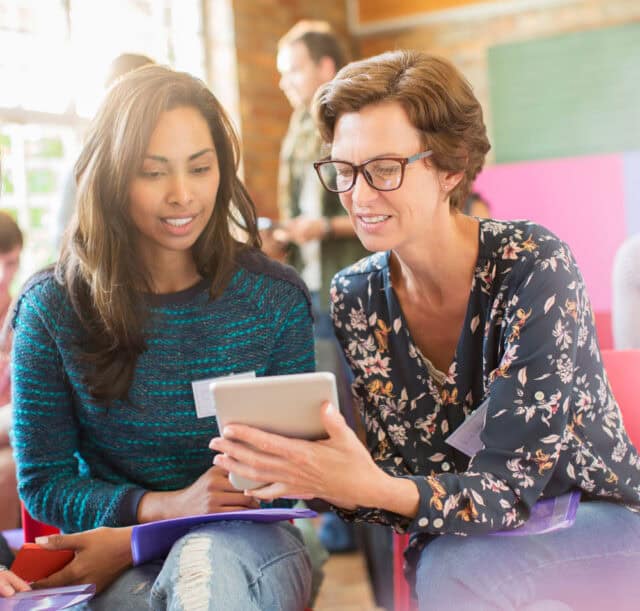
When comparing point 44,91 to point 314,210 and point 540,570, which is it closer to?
point 314,210

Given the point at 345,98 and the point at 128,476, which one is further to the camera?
the point at 128,476

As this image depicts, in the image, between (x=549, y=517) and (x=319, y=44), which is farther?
(x=319, y=44)

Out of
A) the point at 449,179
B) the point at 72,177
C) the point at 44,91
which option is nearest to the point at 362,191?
the point at 449,179

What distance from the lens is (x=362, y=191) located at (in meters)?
1.38

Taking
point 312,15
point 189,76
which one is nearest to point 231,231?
point 189,76

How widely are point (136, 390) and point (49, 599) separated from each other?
0.43 m

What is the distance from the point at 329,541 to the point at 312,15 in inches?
138

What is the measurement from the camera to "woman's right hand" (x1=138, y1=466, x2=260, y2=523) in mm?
1374

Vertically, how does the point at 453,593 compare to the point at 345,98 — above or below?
below

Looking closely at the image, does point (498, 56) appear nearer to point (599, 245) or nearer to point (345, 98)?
point (599, 245)

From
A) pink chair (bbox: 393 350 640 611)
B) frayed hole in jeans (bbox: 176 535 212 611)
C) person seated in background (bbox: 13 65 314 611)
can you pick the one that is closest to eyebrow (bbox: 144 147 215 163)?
person seated in background (bbox: 13 65 314 611)

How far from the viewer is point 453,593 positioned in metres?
1.24

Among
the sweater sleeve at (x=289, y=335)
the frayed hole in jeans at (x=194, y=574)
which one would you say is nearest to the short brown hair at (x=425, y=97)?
the sweater sleeve at (x=289, y=335)

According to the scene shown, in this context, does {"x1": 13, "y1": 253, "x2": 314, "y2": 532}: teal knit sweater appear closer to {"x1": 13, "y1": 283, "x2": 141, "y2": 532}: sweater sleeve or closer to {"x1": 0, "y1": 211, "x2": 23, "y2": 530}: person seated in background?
{"x1": 13, "y1": 283, "x2": 141, "y2": 532}: sweater sleeve
